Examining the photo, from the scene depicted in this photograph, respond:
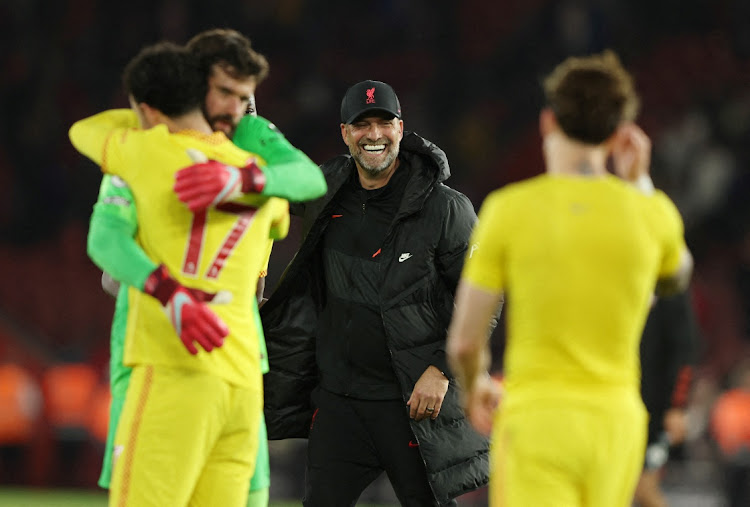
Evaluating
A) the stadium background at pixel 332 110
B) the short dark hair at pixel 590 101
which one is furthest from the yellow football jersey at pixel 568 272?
the stadium background at pixel 332 110

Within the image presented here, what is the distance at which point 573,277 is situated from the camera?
3.17 meters

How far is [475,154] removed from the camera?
14398mm

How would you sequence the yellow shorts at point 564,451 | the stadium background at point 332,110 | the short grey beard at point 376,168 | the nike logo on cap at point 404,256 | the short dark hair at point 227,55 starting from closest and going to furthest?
the yellow shorts at point 564,451 → the short dark hair at point 227,55 → the nike logo on cap at point 404,256 → the short grey beard at point 376,168 → the stadium background at point 332,110

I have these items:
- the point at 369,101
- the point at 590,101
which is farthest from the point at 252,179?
the point at 369,101

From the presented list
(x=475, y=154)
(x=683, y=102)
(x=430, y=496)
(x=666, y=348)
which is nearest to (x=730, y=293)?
(x=683, y=102)

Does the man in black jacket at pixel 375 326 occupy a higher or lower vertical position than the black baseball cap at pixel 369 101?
lower

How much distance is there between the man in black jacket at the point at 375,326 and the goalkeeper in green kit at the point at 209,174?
0.91 meters

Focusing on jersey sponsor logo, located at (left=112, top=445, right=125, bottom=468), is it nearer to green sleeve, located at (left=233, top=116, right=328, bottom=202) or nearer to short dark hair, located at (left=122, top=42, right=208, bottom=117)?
green sleeve, located at (left=233, top=116, right=328, bottom=202)

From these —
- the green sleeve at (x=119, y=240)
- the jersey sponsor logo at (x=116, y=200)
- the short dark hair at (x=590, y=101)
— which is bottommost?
the green sleeve at (x=119, y=240)

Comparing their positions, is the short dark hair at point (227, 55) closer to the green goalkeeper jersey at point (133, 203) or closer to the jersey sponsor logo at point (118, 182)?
the green goalkeeper jersey at point (133, 203)

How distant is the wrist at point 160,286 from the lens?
11.9ft

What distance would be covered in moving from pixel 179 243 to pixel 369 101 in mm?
1666

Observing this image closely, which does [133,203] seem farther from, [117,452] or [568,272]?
[568,272]

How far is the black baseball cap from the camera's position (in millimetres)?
5219
